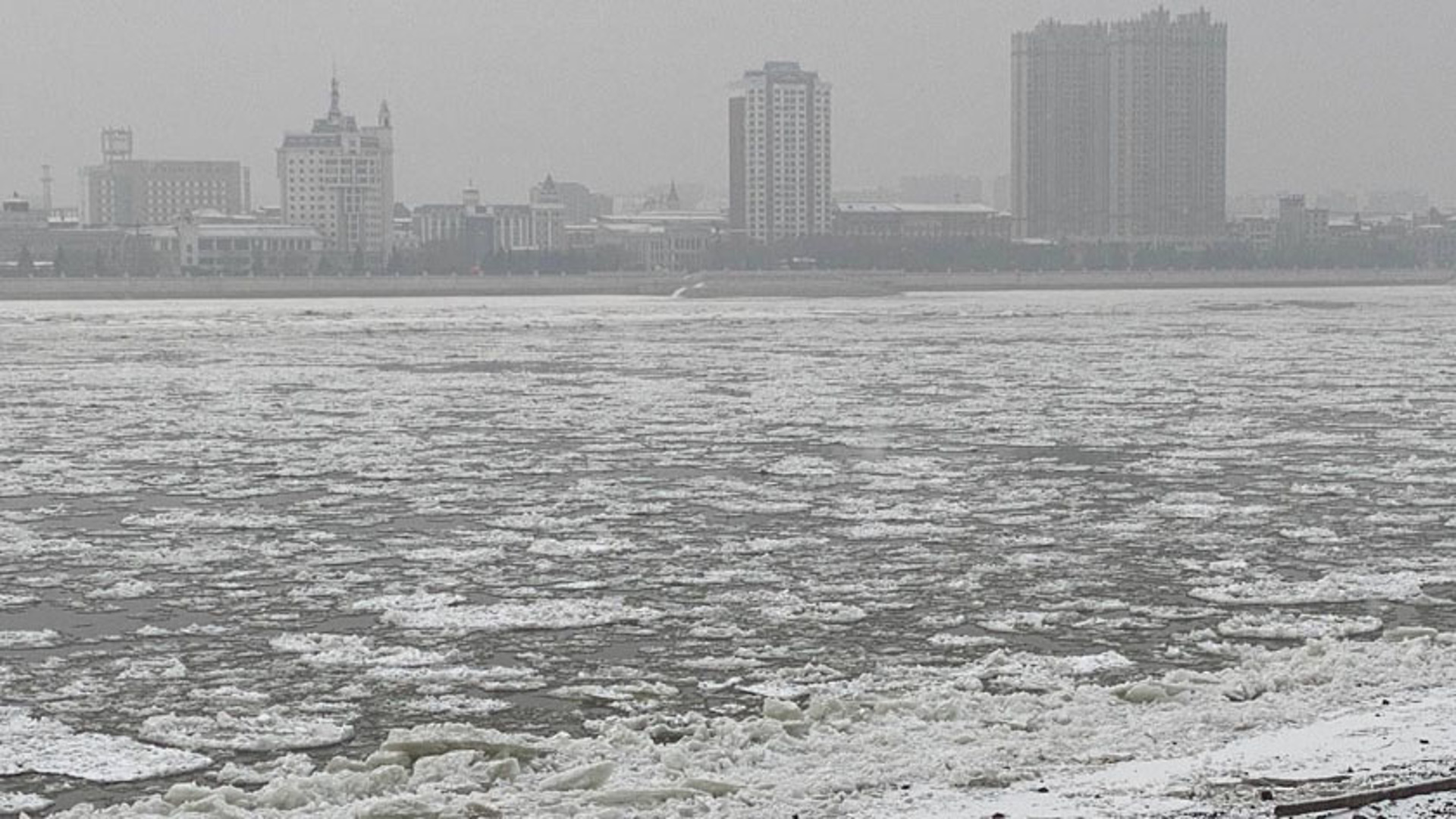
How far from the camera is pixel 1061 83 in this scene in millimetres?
192625

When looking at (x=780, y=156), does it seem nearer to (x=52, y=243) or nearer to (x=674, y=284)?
(x=52, y=243)

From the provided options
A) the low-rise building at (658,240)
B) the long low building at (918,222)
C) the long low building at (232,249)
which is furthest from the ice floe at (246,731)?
the long low building at (918,222)

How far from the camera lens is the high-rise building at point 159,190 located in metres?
189

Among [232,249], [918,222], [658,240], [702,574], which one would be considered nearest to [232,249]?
[232,249]

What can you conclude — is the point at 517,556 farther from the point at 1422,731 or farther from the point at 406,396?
the point at 406,396

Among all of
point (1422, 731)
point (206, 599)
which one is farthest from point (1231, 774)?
point (206, 599)

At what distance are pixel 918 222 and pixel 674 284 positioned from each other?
6295 centimetres

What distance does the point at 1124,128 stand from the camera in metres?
186

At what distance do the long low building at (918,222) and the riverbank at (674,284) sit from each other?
34743 mm

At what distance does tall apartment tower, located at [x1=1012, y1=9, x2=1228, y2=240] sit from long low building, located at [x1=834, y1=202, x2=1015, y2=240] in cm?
1940

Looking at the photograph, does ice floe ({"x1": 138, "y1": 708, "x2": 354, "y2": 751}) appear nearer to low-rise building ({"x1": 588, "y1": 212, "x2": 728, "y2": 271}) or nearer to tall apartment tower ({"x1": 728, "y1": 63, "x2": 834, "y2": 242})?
low-rise building ({"x1": 588, "y1": 212, "x2": 728, "y2": 271})

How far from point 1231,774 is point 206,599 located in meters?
5.07

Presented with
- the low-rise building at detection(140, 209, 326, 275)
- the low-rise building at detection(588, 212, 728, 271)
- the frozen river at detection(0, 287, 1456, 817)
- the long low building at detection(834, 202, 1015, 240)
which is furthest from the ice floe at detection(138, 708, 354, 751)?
the long low building at detection(834, 202, 1015, 240)

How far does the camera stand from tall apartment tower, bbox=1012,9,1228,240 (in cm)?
18325
